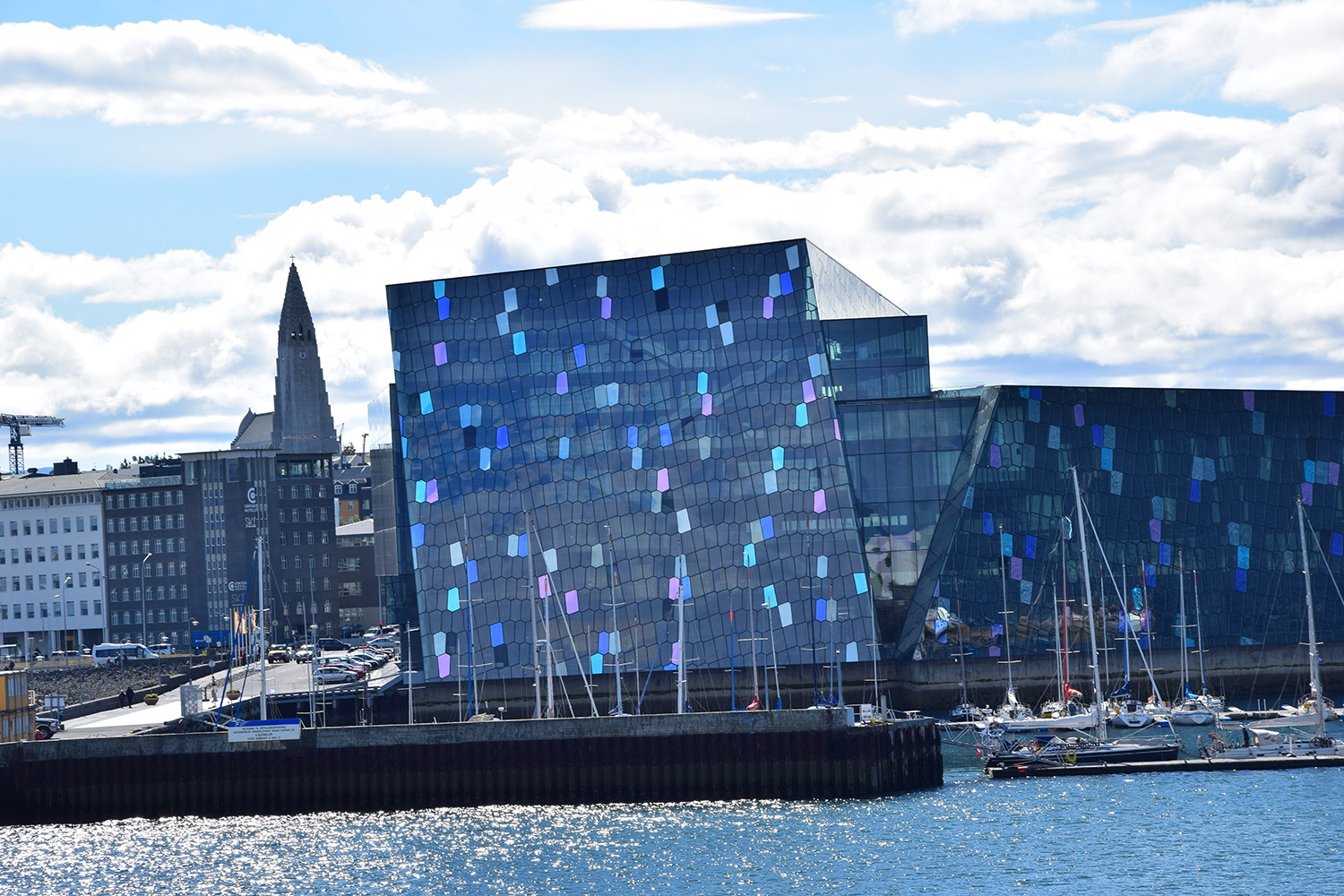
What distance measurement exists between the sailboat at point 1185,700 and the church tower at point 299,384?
11520 centimetres

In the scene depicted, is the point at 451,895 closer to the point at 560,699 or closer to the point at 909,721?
the point at 909,721

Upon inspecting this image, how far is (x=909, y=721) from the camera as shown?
5891 centimetres

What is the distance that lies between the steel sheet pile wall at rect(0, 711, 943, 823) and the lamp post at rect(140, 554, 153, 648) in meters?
83.3

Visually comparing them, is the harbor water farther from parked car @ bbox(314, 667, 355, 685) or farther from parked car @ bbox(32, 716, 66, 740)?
parked car @ bbox(314, 667, 355, 685)

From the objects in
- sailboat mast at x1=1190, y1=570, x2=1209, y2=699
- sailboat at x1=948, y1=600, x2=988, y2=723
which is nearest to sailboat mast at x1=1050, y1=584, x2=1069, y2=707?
sailboat at x1=948, y1=600, x2=988, y2=723

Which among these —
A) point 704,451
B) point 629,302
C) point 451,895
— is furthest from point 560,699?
point 451,895

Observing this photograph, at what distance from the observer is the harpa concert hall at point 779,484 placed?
3214 inches

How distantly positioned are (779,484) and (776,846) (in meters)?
33.4

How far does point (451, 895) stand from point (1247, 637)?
5064 cm

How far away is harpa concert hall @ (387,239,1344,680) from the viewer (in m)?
81.6

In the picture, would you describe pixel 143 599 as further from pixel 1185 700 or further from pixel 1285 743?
pixel 1285 743

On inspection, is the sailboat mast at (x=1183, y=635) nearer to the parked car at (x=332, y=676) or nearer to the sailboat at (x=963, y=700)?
the sailboat at (x=963, y=700)

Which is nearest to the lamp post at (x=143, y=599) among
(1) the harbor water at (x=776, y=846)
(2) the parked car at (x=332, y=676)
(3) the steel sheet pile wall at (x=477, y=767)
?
(2) the parked car at (x=332, y=676)

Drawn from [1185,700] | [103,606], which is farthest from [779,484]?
[103,606]
